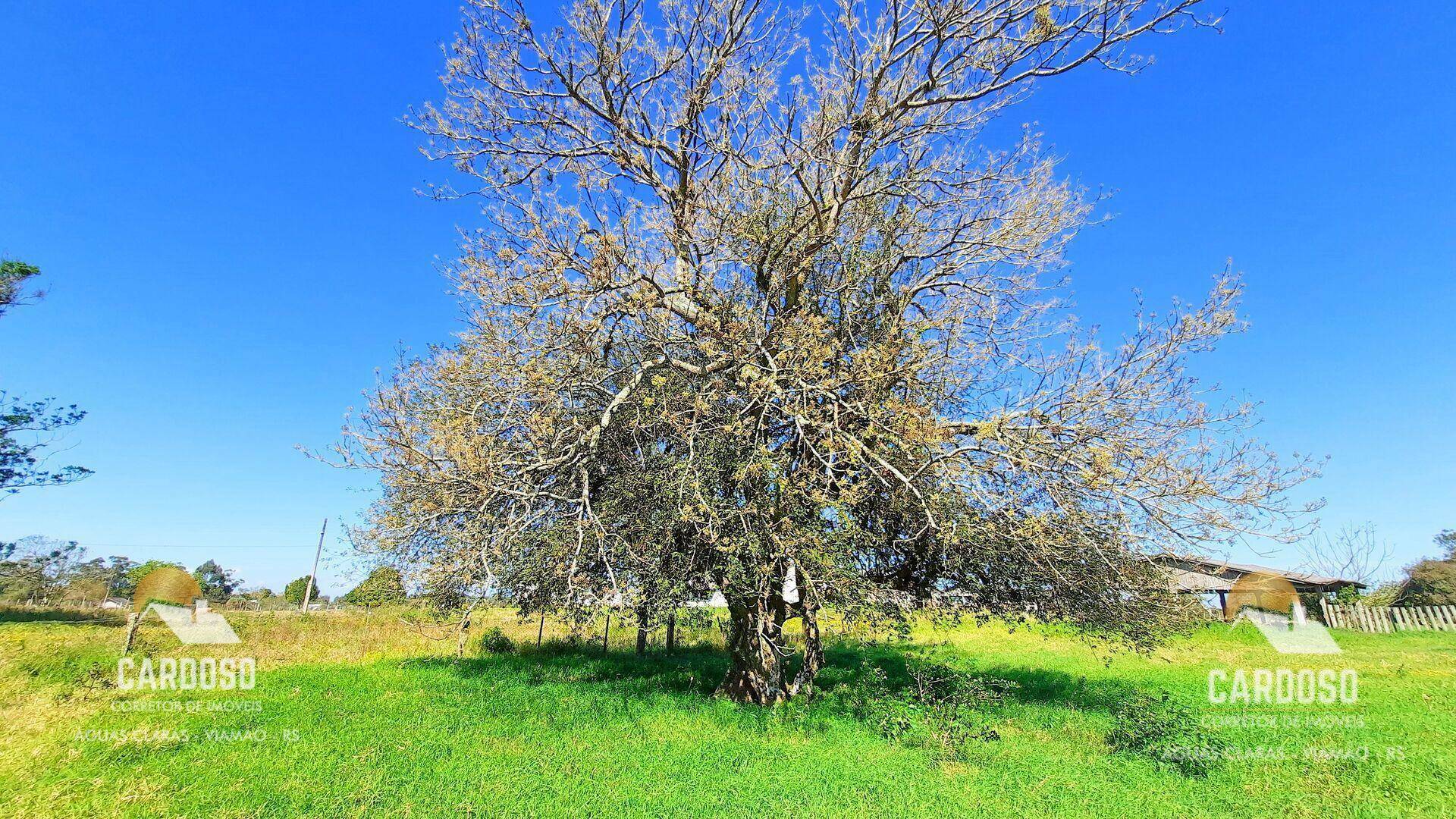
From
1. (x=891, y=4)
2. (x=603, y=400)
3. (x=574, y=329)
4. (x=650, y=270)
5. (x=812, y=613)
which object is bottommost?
(x=812, y=613)

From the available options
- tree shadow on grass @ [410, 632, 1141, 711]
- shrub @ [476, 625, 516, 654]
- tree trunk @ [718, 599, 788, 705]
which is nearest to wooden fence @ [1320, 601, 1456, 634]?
tree shadow on grass @ [410, 632, 1141, 711]

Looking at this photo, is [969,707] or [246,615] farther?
[246,615]

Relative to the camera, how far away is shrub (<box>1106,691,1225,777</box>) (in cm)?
679

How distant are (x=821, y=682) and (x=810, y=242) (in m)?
8.25

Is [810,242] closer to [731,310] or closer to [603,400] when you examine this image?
[731,310]

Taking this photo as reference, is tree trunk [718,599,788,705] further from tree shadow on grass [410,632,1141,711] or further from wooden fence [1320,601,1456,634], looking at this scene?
wooden fence [1320,601,1456,634]

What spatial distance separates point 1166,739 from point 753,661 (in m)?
5.31

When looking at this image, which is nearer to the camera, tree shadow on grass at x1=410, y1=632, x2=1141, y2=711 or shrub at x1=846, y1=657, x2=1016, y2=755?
shrub at x1=846, y1=657, x2=1016, y2=755

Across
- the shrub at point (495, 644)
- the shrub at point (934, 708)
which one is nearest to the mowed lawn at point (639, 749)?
the shrub at point (934, 708)

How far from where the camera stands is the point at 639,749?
7.16 m

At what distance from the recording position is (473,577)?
27.1ft

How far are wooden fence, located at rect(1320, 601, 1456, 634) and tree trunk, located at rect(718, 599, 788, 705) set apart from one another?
24.7 metres

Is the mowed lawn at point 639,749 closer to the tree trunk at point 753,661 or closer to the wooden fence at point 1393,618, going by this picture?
the tree trunk at point 753,661

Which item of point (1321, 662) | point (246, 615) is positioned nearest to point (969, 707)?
point (1321, 662)
